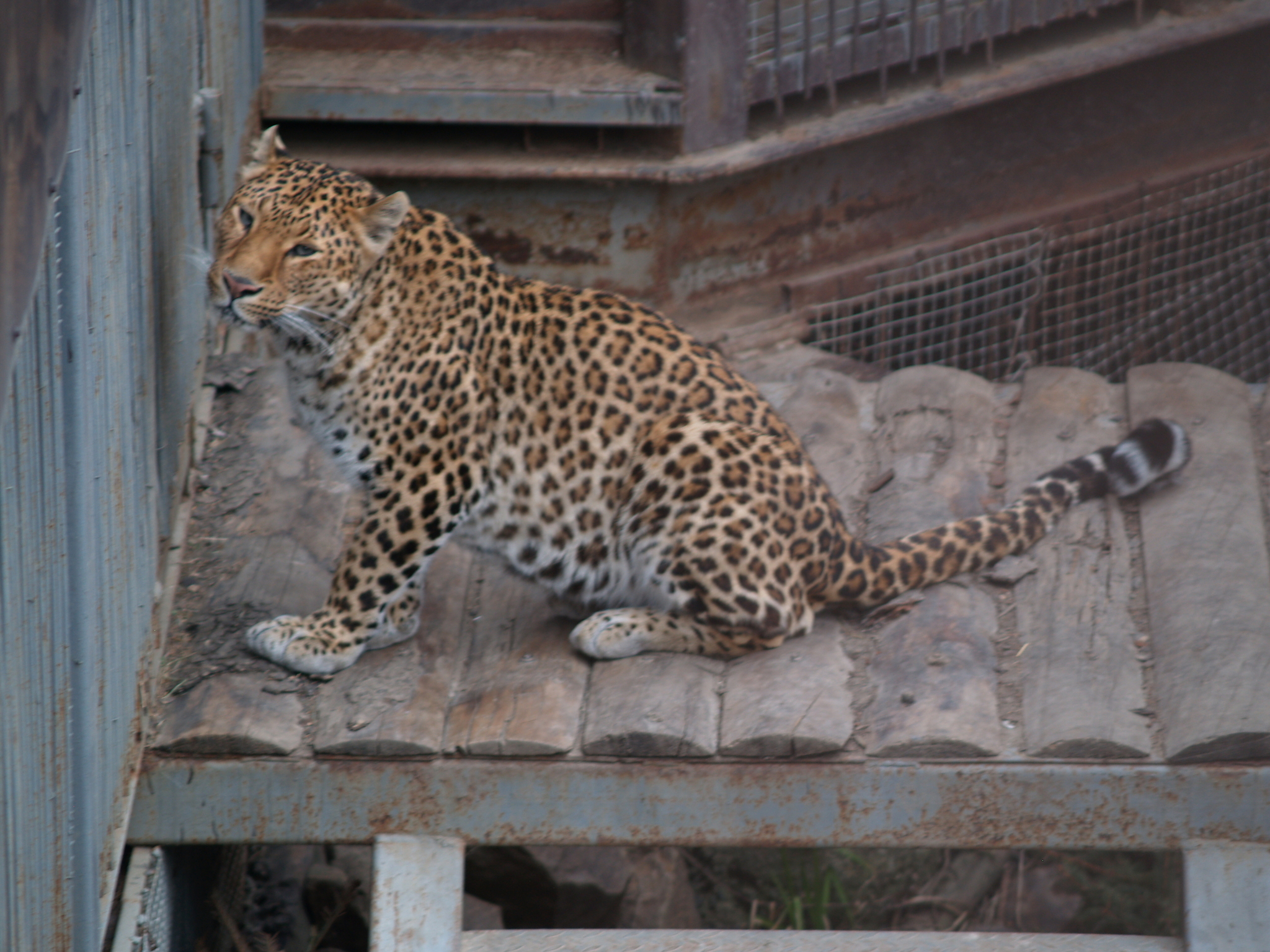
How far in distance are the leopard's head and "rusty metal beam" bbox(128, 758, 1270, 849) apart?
4.24ft

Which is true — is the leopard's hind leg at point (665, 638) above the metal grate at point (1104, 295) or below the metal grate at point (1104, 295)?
below

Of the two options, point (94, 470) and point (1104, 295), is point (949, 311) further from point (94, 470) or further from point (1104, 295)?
point (94, 470)

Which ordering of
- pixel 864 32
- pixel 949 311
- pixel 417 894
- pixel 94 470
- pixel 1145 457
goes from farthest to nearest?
pixel 949 311
pixel 864 32
pixel 1145 457
pixel 417 894
pixel 94 470

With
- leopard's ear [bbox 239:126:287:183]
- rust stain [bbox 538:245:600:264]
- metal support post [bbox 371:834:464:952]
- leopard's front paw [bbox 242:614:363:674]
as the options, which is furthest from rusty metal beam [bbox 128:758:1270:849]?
rust stain [bbox 538:245:600:264]

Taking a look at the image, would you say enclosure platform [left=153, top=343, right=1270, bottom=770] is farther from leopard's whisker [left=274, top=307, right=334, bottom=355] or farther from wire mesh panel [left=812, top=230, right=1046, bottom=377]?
wire mesh panel [left=812, top=230, right=1046, bottom=377]

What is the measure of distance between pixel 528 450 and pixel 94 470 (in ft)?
5.16

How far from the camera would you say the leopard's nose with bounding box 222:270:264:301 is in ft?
13.9

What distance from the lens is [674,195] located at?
707cm

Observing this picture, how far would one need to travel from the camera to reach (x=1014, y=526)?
16.6 feet

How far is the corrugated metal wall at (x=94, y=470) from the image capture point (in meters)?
2.95

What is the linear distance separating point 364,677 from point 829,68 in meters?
3.90

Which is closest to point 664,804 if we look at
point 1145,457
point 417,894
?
point 417,894

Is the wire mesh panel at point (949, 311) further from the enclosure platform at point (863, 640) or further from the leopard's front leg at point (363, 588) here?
the leopard's front leg at point (363, 588)

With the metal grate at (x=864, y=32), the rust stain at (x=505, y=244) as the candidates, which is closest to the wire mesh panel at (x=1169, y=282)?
the metal grate at (x=864, y=32)
